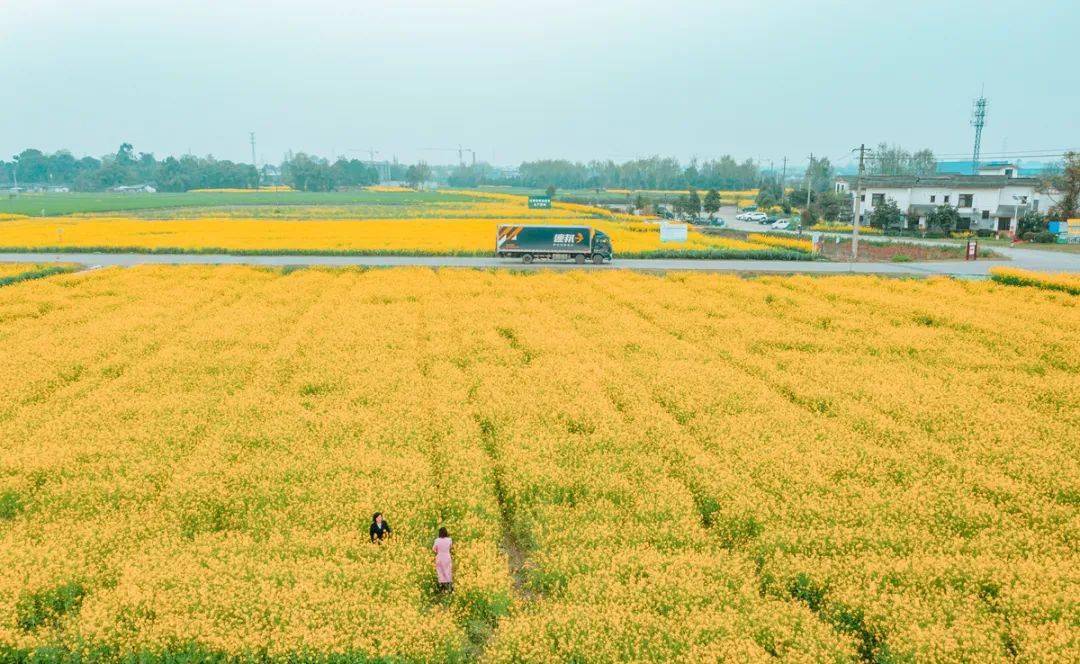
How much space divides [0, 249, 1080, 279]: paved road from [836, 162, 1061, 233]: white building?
26.8 m

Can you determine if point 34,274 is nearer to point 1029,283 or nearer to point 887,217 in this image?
point 1029,283

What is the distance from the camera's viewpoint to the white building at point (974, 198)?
73.1 m

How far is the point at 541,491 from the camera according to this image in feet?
47.4

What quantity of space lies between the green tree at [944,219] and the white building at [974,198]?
1.53m

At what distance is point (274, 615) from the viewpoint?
33.8 ft

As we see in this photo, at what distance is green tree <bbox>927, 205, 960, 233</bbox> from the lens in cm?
6988

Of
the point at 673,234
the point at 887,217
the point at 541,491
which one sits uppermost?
the point at 887,217

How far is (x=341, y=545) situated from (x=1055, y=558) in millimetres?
12934

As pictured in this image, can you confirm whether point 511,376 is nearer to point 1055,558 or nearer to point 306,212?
point 1055,558

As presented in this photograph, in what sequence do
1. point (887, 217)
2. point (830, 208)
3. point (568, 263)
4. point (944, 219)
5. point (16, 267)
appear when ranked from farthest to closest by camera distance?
point (830, 208) < point (887, 217) < point (944, 219) < point (568, 263) < point (16, 267)

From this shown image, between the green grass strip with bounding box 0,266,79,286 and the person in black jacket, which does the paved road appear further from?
the person in black jacket

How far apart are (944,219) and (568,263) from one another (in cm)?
4719

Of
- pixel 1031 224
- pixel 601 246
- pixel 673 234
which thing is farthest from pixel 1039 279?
pixel 1031 224

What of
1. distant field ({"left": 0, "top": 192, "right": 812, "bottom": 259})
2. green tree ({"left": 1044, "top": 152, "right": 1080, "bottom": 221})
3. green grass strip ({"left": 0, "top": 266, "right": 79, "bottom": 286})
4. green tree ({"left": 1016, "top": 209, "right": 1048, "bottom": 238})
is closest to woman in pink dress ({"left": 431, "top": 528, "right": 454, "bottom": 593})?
green grass strip ({"left": 0, "top": 266, "right": 79, "bottom": 286})
